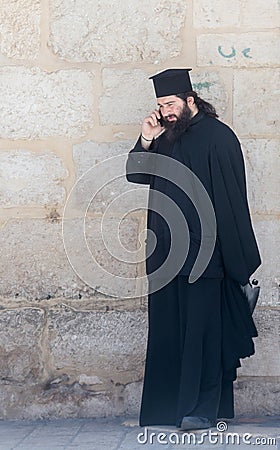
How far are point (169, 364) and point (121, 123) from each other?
4.16 ft

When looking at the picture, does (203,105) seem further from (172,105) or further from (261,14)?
(261,14)

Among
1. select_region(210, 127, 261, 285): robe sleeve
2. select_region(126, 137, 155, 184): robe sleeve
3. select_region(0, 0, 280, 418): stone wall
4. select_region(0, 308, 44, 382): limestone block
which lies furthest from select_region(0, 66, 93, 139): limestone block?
select_region(0, 308, 44, 382): limestone block

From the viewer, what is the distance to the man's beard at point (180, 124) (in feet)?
16.1

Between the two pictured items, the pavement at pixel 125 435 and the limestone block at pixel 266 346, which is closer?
the pavement at pixel 125 435

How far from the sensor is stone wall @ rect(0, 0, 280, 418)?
5273 millimetres

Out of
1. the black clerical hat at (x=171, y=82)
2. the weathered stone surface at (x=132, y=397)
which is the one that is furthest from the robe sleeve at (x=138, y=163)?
the weathered stone surface at (x=132, y=397)

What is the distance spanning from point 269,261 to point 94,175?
101cm

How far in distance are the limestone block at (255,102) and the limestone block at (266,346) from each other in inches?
36.7

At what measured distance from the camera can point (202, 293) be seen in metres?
4.87

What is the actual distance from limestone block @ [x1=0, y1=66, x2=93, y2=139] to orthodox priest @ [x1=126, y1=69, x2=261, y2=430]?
1.54ft

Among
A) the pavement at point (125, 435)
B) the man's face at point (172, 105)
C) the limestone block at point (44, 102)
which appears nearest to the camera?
the pavement at point (125, 435)

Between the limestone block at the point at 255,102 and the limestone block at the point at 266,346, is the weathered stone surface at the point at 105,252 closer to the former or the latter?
the limestone block at the point at 266,346

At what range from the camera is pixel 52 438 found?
16.5ft

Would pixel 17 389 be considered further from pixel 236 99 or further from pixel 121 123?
pixel 236 99
